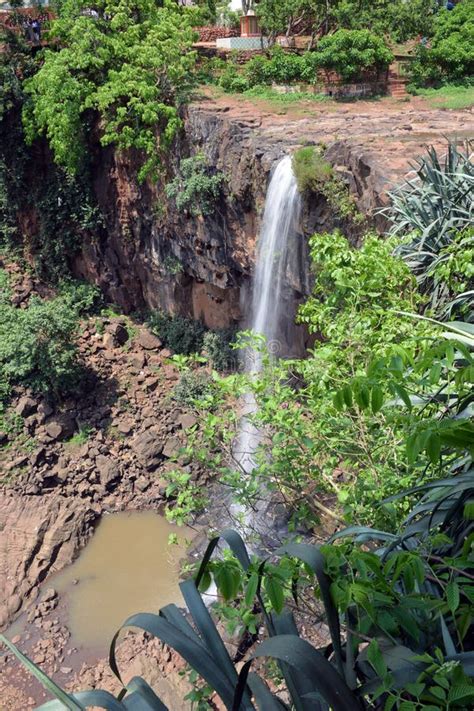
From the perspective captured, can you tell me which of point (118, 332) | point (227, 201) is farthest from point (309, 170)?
point (118, 332)

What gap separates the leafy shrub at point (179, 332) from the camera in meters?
14.9

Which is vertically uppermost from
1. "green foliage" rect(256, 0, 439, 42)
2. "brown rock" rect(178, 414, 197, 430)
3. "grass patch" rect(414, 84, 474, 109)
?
"green foliage" rect(256, 0, 439, 42)

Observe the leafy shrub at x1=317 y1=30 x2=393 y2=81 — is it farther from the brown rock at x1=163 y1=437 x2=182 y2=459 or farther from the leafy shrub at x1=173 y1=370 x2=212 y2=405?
the brown rock at x1=163 y1=437 x2=182 y2=459

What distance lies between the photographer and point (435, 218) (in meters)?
6.49

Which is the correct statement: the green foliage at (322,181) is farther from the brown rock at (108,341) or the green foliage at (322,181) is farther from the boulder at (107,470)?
the brown rock at (108,341)

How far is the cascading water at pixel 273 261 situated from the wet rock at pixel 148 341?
11.5 ft

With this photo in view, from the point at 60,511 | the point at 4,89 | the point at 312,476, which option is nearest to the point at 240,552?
the point at 312,476

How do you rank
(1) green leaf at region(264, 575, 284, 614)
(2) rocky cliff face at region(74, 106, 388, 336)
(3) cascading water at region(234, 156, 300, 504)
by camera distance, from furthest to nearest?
(2) rocky cliff face at region(74, 106, 388, 336)
(3) cascading water at region(234, 156, 300, 504)
(1) green leaf at region(264, 575, 284, 614)

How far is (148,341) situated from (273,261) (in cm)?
530

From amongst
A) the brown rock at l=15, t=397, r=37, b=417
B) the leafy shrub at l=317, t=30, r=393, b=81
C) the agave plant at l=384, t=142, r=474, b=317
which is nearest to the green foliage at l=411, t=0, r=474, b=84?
the leafy shrub at l=317, t=30, r=393, b=81

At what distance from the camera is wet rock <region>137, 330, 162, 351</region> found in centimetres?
1535

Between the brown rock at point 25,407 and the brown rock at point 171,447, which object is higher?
the brown rock at point 25,407

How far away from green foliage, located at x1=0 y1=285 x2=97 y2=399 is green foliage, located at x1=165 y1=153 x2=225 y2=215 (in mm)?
3524

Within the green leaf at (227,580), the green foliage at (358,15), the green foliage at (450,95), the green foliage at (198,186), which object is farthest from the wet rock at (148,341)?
the green leaf at (227,580)
